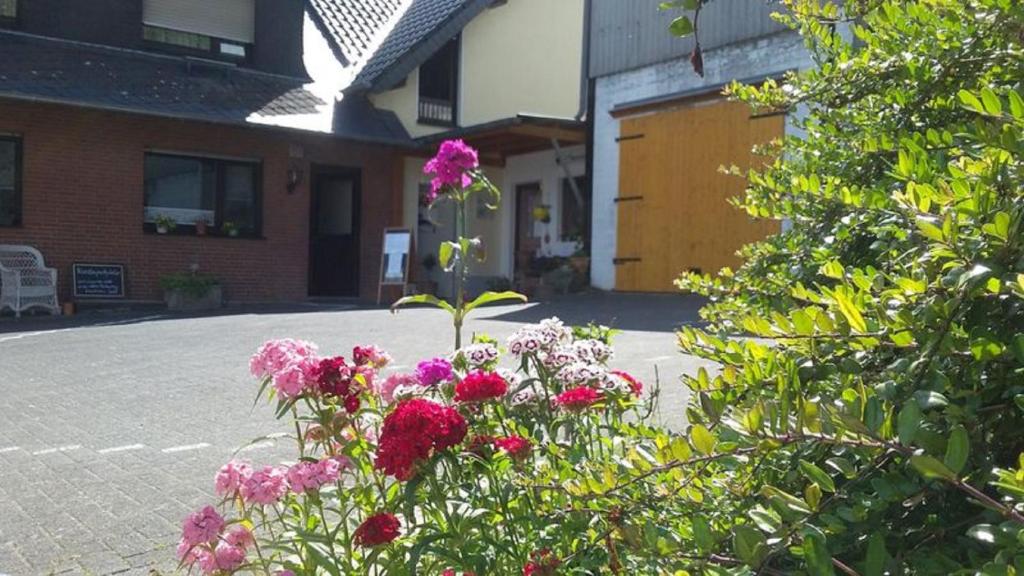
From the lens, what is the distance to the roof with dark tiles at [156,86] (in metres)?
11.7

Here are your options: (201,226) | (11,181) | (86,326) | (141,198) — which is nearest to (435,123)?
(201,226)

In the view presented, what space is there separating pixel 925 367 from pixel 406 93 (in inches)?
609

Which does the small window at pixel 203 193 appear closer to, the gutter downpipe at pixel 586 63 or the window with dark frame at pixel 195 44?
the window with dark frame at pixel 195 44

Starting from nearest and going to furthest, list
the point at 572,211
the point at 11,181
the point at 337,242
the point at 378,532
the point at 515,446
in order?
the point at 378,532, the point at 515,446, the point at 11,181, the point at 572,211, the point at 337,242

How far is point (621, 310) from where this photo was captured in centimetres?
1039

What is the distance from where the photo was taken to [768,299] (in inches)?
83.0

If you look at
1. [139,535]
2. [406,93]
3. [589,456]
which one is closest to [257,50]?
[406,93]

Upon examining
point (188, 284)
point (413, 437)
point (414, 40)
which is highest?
point (414, 40)

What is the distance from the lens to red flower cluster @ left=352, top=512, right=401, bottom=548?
181cm

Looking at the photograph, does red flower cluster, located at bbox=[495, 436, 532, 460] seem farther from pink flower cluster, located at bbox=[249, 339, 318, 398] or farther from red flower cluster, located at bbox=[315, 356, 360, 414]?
pink flower cluster, located at bbox=[249, 339, 318, 398]

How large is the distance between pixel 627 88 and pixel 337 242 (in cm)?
614

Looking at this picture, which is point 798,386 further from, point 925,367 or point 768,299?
point 768,299

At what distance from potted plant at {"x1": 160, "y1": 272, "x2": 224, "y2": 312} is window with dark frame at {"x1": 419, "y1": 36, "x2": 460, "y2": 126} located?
5.62 m

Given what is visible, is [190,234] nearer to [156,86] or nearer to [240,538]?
[156,86]
